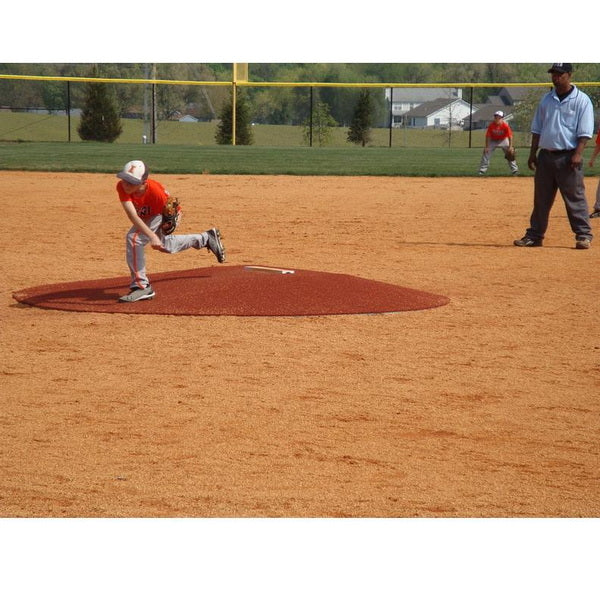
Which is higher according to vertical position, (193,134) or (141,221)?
(141,221)

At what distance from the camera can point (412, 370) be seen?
6.60 meters

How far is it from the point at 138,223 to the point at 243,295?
1140 millimetres

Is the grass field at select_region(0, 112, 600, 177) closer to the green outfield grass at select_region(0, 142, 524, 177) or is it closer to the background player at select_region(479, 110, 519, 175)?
the green outfield grass at select_region(0, 142, 524, 177)

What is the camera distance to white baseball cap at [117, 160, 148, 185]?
8000 millimetres

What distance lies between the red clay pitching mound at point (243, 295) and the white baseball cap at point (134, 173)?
1.03 m

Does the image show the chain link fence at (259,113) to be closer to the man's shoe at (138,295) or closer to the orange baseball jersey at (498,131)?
the orange baseball jersey at (498,131)

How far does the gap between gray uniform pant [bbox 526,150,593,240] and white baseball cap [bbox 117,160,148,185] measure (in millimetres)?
5865

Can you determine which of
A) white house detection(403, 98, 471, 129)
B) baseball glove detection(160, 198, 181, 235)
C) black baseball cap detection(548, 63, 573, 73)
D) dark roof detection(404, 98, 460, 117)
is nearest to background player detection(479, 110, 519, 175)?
black baseball cap detection(548, 63, 573, 73)

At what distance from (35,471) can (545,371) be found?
3.39m

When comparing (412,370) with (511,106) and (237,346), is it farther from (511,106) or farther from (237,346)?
(511,106)

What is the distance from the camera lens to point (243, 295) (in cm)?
872

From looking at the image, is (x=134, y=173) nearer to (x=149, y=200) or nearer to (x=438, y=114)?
(x=149, y=200)

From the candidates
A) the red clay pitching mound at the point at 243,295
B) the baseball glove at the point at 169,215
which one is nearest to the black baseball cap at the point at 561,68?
the red clay pitching mound at the point at 243,295

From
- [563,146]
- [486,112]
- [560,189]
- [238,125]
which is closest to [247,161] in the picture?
[238,125]
